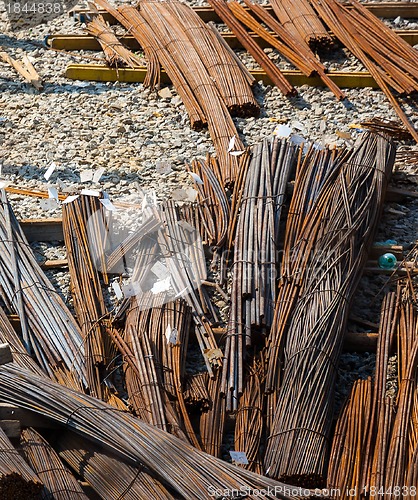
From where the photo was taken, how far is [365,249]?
20.2ft

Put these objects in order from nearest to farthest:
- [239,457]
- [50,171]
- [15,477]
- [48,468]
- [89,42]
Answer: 1. [15,477]
2. [48,468]
3. [239,457]
4. [50,171]
5. [89,42]

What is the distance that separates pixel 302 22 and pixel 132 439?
5496 millimetres

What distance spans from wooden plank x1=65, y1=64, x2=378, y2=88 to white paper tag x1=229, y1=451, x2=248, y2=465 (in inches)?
174

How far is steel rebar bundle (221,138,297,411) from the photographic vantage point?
5.45 metres

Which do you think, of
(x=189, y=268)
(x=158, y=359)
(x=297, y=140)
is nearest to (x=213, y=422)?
(x=158, y=359)

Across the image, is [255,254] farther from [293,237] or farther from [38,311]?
[38,311]

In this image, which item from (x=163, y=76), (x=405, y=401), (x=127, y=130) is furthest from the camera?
(x=163, y=76)

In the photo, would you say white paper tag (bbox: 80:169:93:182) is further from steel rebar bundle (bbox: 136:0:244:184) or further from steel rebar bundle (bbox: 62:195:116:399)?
steel rebar bundle (bbox: 136:0:244:184)

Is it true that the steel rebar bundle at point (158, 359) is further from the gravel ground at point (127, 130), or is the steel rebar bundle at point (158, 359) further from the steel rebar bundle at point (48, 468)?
the gravel ground at point (127, 130)

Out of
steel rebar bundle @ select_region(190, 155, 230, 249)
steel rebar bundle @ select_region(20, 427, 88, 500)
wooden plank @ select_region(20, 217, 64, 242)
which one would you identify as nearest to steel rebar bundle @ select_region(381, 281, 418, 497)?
steel rebar bundle @ select_region(190, 155, 230, 249)

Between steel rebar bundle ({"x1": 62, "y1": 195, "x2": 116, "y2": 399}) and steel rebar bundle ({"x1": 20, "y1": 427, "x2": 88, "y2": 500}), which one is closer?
steel rebar bundle ({"x1": 20, "y1": 427, "x2": 88, "y2": 500})

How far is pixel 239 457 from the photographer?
16.2 feet

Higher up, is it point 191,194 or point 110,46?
point 110,46

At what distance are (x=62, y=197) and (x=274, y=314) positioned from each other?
225cm
